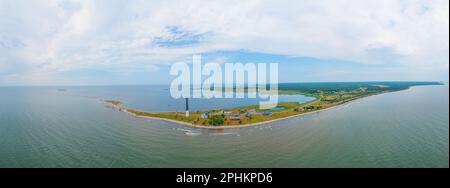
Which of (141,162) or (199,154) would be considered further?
(199,154)

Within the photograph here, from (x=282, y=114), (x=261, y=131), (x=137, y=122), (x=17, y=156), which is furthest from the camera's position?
(x=282, y=114)

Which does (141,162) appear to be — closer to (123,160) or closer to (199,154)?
(123,160)

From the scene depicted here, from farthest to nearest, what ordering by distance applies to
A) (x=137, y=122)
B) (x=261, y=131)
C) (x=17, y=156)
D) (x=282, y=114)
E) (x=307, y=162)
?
(x=282, y=114)
(x=137, y=122)
(x=261, y=131)
(x=17, y=156)
(x=307, y=162)

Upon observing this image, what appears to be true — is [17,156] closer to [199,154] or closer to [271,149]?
[199,154]

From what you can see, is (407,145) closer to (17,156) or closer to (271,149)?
(271,149)

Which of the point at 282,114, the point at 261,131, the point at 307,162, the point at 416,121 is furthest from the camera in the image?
the point at 282,114

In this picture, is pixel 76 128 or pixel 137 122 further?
pixel 137 122

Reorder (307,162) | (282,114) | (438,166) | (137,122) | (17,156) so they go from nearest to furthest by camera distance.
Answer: (438,166) < (307,162) < (17,156) < (137,122) < (282,114)

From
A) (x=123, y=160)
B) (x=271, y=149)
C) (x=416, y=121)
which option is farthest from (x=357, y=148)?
(x=123, y=160)

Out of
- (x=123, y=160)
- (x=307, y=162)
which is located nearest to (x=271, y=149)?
(x=307, y=162)
